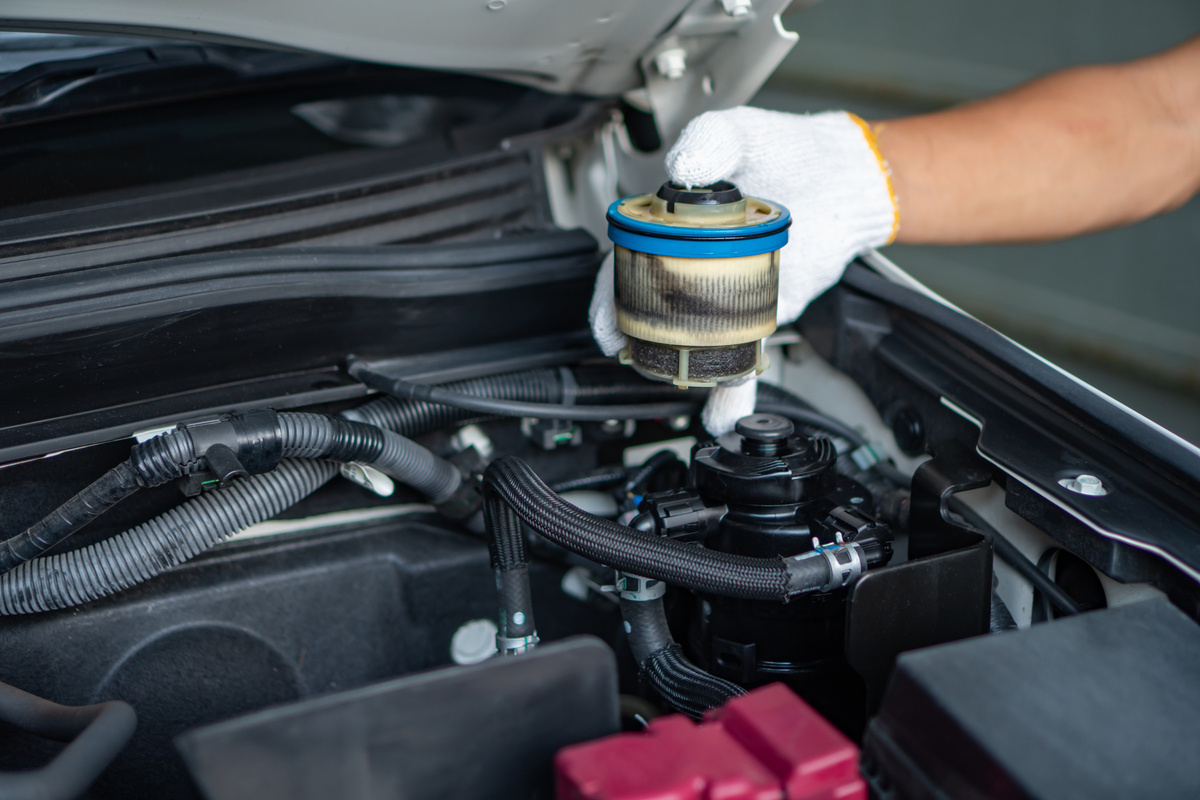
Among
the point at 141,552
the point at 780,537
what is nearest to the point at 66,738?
the point at 141,552

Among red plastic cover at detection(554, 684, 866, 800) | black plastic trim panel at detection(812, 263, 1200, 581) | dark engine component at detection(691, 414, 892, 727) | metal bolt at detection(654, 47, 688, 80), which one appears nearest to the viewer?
red plastic cover at detection(554, 684, 866, 800)

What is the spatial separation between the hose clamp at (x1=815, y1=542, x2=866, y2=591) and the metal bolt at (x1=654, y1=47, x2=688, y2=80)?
0.65 meters

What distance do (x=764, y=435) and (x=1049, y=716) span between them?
37cm

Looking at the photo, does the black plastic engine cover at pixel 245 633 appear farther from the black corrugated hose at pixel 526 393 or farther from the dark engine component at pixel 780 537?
the dark engine component at pixel 780 537

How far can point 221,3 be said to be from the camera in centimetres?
87

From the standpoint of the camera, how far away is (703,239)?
731mm

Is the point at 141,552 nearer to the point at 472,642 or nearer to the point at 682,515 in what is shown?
the point at 472,642

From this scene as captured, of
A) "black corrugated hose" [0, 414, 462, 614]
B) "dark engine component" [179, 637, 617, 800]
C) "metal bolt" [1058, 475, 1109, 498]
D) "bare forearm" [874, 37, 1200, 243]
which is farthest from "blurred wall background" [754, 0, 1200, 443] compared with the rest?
"dark engine component" [179, 637, 617, 800]

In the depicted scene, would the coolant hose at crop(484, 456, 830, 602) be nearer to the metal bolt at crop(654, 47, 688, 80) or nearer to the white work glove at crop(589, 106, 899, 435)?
the white work glove at crop(589, 106, 899, 435)

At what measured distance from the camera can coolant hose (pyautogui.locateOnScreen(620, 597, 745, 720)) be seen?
0.76 metres

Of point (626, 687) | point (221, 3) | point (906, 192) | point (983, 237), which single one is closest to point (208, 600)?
point (626, 687)

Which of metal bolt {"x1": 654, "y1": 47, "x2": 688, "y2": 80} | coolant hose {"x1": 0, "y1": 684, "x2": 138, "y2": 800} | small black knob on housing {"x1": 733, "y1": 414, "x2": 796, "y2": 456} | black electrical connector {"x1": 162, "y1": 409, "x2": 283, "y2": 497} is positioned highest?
metal bolt {"x1": 654, "y1": 47, "x2": 688, "y2": 80}

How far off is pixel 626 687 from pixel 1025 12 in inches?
96.9

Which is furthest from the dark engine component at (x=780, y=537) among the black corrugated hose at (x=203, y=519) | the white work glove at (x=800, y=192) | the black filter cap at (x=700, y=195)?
the black corrugated hose at (x=203, y=519)
